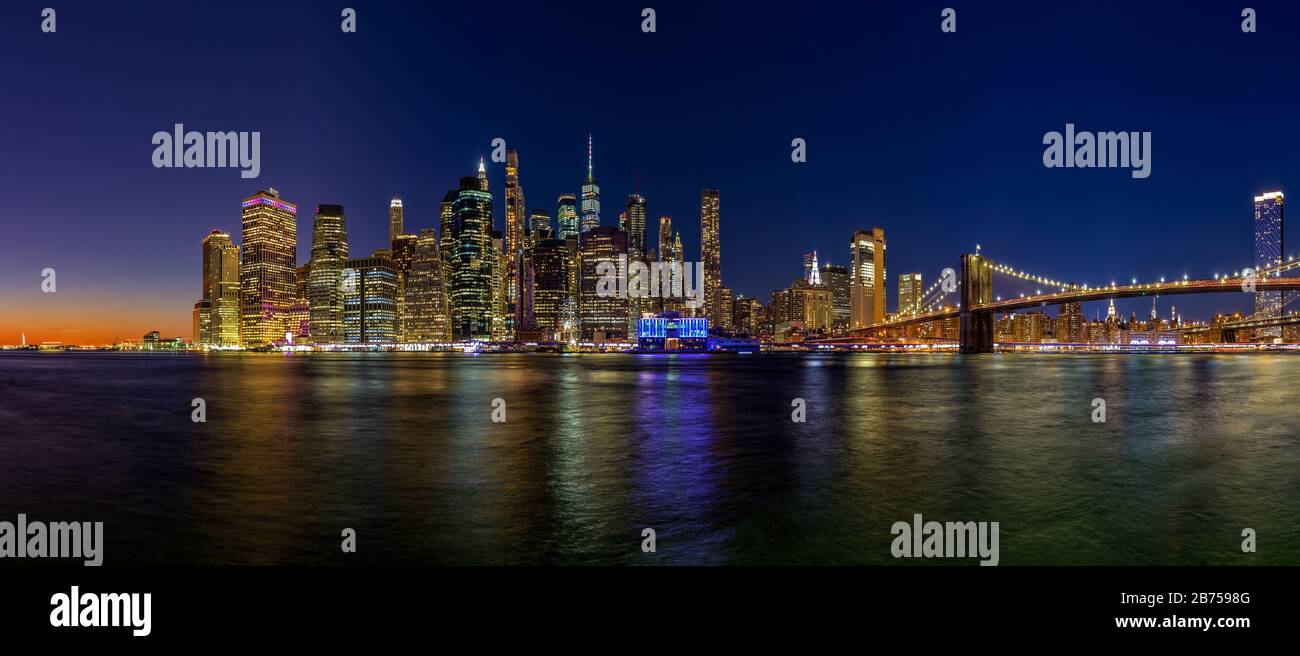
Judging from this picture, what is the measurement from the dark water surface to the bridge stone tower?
332ft

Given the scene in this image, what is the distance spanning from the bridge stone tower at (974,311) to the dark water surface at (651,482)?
332 ft

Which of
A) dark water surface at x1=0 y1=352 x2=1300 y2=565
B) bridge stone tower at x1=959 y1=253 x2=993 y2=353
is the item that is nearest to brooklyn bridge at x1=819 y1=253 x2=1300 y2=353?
bridge stone tower at x1=959 y1=253 x2=993 y2=353

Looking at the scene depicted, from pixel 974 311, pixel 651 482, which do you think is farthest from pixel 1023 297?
pixel 651 482

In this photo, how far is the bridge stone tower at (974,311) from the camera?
126125 millimetres

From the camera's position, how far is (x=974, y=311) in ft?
408

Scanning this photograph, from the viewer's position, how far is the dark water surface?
953 centimetres

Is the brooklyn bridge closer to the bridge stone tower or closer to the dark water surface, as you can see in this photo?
the bridge stone tower

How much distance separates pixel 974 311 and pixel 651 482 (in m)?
126
